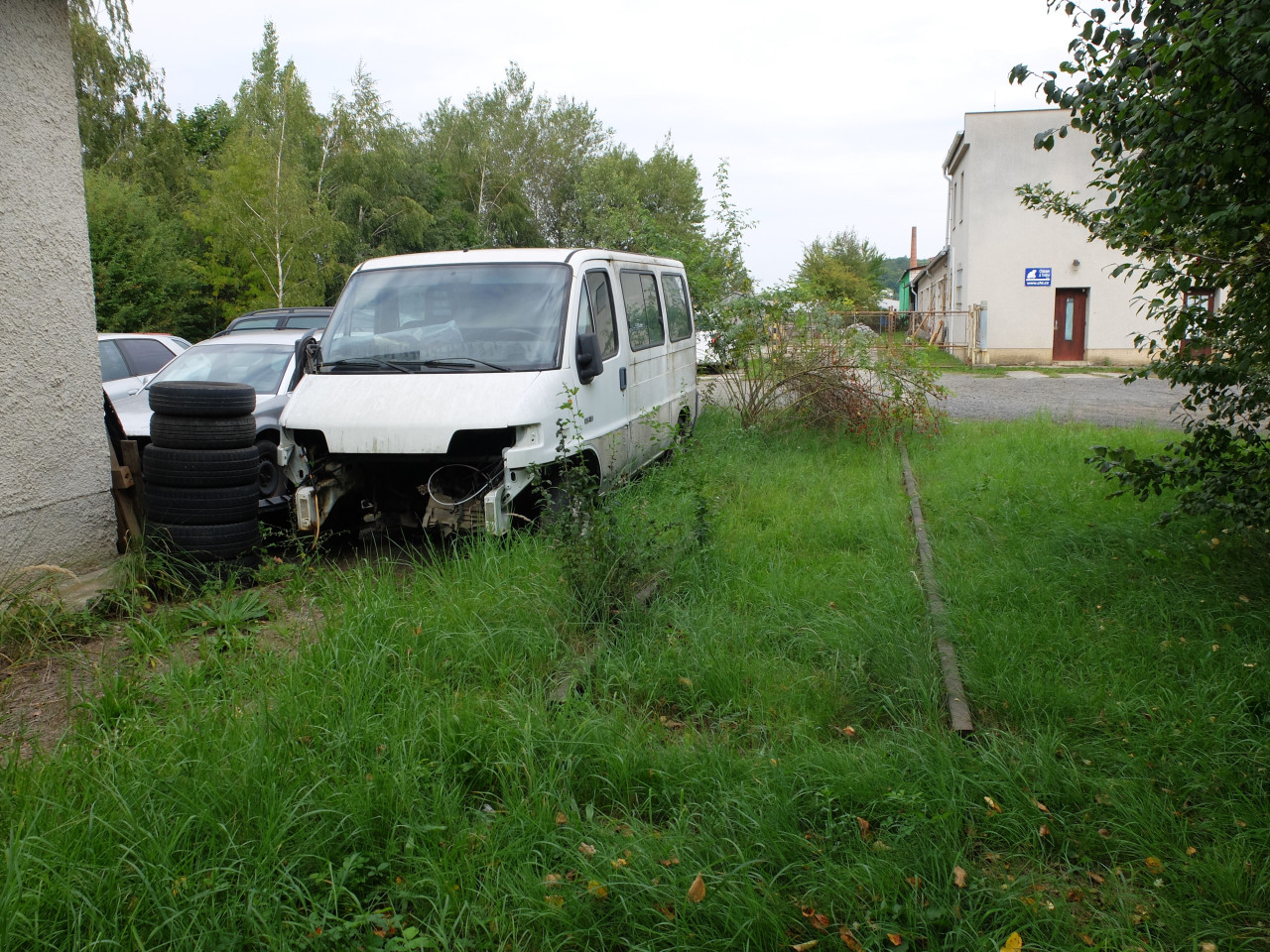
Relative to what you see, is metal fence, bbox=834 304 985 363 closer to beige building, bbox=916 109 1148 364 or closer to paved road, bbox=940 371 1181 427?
beige building, bbox=916 109 1148 364

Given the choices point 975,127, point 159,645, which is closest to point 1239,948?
Result: point 159,645

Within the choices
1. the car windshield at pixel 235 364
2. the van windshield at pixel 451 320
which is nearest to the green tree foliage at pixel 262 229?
the car windshield at pixel 235 364

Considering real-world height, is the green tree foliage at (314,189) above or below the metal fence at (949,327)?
above

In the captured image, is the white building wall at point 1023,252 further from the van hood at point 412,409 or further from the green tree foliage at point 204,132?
the green tree foliage at point 204,132

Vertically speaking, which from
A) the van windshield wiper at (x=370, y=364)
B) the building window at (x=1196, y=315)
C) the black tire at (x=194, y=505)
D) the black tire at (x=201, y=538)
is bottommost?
the black tire at (x=201, y=538)

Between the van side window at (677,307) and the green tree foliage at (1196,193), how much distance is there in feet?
14.7

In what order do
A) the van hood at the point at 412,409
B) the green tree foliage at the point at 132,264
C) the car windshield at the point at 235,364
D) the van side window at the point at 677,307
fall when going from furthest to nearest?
the green tree foliage at the point at 132,264, the van side window at the point at 677,307, the car windshield at the point at 235,364, the van hood at the point at 412,409

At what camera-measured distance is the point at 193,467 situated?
5824mm

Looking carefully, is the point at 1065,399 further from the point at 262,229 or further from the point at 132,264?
the point at 132,264

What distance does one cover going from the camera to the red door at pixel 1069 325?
28312 millimetres

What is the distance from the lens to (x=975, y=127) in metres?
28.2

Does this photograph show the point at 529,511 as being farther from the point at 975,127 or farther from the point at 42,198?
the point at 975,127

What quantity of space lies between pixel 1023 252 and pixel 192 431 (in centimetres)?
2732

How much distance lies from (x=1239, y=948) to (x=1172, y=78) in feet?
11.1
